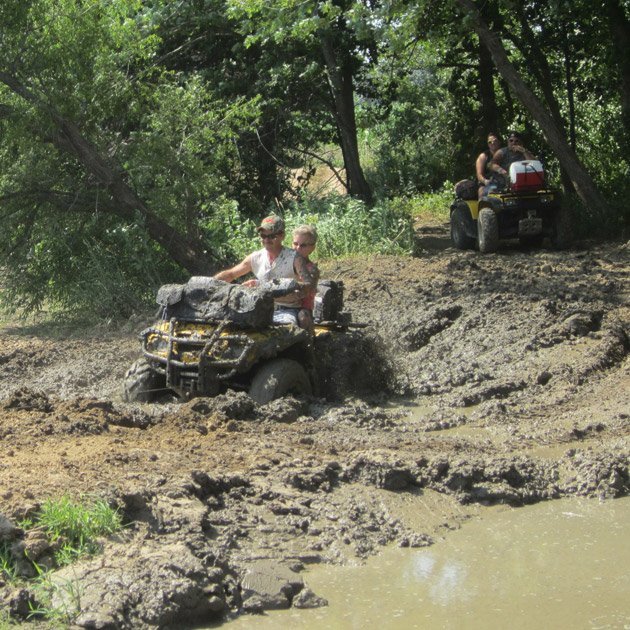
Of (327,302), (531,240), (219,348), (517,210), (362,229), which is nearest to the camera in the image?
(219,348)

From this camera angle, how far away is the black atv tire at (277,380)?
958cm

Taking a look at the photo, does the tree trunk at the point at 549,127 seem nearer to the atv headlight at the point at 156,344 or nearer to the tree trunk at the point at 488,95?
the tree trunk at the point at 488,95

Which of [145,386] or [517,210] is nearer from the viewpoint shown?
[145,386]

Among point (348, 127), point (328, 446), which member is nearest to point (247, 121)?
point (348, 127)

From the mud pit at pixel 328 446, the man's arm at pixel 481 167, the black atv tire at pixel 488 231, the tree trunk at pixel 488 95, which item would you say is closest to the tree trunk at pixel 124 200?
the mud pit at pixel 328 446

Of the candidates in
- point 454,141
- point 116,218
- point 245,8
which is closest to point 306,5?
point 245,8

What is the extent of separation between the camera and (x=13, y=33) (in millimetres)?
14547

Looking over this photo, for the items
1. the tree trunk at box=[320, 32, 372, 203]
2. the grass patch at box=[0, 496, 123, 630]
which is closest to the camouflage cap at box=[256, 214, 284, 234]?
the grass patch at box=[0, 496, 123, 630]

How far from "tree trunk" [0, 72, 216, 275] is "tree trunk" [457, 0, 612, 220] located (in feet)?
17.6

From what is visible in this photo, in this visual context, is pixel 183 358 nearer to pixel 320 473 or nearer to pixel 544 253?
pixel 320 473

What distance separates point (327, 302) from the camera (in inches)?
430

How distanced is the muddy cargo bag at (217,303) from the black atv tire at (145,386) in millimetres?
488

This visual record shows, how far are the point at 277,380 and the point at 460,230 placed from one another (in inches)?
346

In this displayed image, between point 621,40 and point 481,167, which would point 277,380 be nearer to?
point 481,167
